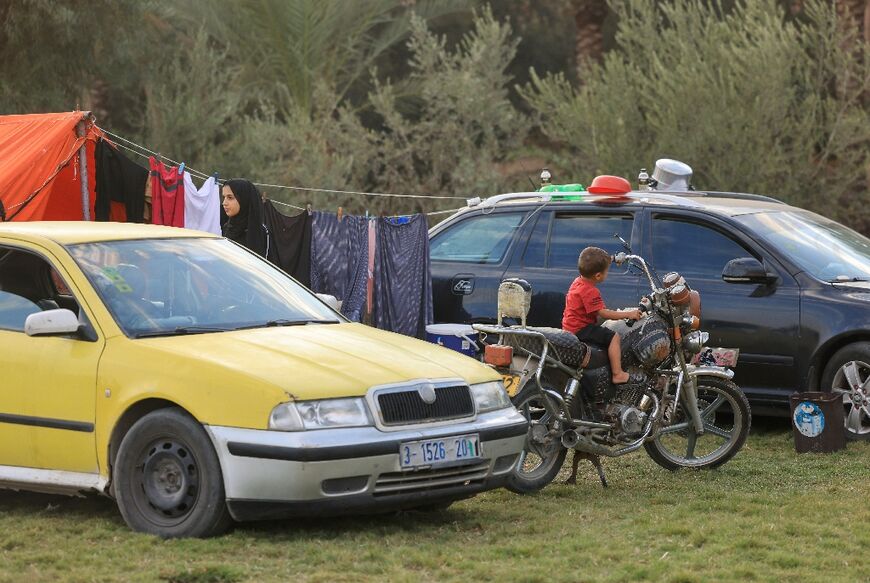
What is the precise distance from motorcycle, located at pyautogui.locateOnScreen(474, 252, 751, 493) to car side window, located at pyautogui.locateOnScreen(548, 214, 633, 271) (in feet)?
6.33

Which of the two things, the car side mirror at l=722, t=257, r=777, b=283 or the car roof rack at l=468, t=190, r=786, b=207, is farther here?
the car roof rack at l=468, t=190, r=786, b=207

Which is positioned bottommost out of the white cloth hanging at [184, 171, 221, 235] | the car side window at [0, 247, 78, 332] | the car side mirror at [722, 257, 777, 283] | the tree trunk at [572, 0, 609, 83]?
the car side window at [0, 247, 78, 332]

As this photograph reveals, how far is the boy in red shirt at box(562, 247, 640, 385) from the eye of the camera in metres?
8.53

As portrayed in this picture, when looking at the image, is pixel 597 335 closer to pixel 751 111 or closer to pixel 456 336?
pixel 456 336

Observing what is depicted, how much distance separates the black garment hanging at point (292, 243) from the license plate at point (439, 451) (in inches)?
232

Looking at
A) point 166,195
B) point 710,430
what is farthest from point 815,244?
point 166,195

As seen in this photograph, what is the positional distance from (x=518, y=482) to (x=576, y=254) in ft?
11.4

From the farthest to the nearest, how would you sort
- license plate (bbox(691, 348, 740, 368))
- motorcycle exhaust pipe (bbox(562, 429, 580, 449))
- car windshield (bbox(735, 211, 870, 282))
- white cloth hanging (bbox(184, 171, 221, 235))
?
1. white cloth hanging (bbox(184, 171, 221, 235))
2. car windshield (bbox(735, 211, 870, 282))
3. license plate (bbox(691, 348, 740, 368))
4. motorcycle exhaust pipe (bbox(562, 429, 580, 449))

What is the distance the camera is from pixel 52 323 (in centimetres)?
688

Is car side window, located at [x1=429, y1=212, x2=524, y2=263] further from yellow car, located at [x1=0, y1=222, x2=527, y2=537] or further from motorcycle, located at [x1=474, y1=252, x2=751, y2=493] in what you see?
yellow car, located at [x1=0, y1=222, x2=527, y2=537]

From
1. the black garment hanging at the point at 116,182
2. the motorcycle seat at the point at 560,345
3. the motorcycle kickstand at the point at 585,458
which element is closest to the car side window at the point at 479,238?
the black garment hanging at the point at 116,182

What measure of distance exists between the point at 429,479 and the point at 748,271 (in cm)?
410

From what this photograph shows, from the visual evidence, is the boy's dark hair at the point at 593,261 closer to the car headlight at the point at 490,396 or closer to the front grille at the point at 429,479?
the car headlight at the point at 490,396

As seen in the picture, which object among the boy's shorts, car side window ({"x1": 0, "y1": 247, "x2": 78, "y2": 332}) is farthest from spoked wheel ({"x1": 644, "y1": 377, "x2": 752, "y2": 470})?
car side window ({"x1": 0, "y1": 247, "x2": 78, "y2": 332})
